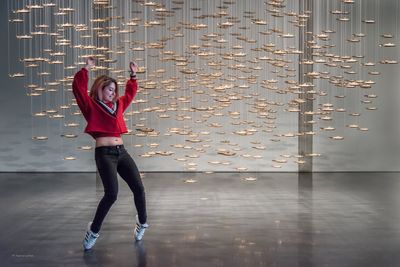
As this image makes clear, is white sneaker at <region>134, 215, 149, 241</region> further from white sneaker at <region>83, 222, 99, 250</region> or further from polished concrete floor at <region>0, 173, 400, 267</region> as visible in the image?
white sneaker at <region>83, 222, 99, 250</region>

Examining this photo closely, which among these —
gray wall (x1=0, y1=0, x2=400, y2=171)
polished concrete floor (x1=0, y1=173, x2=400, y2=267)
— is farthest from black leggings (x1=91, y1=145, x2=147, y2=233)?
gray wall (x1=0, y1=0, x2=400, y2=171)

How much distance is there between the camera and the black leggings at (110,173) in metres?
5.00

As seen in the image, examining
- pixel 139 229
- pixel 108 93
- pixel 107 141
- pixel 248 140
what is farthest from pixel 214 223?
pixel 248 140

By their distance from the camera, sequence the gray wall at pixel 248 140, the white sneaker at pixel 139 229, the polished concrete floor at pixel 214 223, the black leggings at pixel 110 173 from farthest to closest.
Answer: the gray wall at pixel 248 140
the white sneaker at pixel 139 229
the black leggings at pixel 110 173
the polished concrete floor at pixel 214 223

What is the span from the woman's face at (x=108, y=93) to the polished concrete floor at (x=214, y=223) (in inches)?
41.2

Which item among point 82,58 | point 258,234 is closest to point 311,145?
point 82,58

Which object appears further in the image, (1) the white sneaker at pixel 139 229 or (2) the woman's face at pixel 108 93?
(1) the white sneaker at pixel 139 229

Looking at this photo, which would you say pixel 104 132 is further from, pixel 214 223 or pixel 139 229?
pixel 214 223

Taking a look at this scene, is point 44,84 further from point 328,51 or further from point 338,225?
point 338,225

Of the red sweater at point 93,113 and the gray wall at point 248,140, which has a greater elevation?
the red sweater at point 93,113

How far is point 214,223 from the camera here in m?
6.25

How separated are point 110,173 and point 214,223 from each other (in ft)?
5.05

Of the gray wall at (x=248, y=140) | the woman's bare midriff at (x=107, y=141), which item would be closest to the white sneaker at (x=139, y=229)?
the woman's bare midriff at (x=107, y=141)

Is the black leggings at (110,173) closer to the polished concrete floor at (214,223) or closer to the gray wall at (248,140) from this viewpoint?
the polished concrete floor at (214,223)
